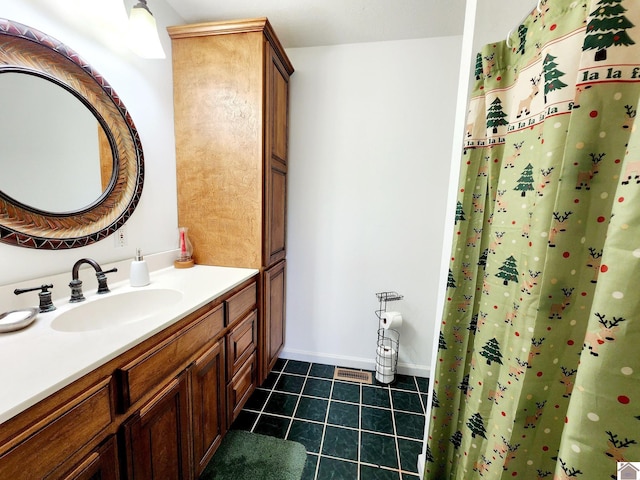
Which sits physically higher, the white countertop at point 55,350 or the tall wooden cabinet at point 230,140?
the tall wooden cabinet at point 230,140

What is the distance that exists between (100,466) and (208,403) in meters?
0.50

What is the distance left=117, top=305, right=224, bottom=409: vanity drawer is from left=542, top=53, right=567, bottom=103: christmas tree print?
52.9 inches

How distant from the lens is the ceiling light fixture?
1.16 meters

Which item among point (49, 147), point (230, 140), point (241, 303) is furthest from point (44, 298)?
point (230, 140)

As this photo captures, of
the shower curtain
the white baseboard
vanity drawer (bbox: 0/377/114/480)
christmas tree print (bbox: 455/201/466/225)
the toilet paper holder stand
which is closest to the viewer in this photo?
the shower curtain

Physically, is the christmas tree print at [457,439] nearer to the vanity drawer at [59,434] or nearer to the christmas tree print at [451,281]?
the christmas tree print at [451,281]

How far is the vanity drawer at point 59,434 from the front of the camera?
516mm

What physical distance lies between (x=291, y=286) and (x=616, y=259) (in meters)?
1.92

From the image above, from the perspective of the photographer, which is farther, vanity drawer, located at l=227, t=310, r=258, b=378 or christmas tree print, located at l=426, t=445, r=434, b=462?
vanity drawer, located at l=227, t=310, r=258, b=378

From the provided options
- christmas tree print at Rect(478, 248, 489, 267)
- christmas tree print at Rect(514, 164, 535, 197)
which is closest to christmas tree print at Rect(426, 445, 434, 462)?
christmas tree print at Rect(478, 248, 489, 267)

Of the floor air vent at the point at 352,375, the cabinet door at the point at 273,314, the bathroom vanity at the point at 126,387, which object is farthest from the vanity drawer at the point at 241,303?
the floor air vent at the point at 352,375

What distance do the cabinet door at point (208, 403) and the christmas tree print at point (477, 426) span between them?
106 cm

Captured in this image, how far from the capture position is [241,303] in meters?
1.43

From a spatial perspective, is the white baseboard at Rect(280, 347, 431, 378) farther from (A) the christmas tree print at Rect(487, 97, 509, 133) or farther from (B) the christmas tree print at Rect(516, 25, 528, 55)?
(B) the christmas tree print at Rect(516, 25, 528, 55)
